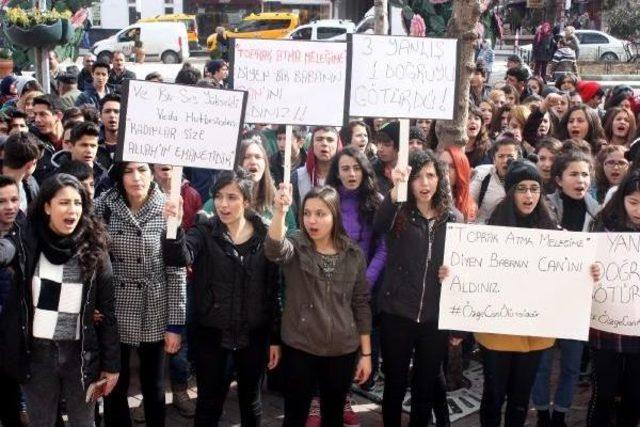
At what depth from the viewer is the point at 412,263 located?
170 inches

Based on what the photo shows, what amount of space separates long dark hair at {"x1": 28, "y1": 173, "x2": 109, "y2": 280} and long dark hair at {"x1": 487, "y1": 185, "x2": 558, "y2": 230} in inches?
84.5

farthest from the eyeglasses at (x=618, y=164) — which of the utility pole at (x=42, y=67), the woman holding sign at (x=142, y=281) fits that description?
the utility pole at (x=42, y=67)

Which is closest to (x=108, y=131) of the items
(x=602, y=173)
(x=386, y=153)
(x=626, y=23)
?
(x=386, y=153)

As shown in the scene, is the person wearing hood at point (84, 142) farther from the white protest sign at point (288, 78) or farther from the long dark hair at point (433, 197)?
the long dark hair at point (433, 197)

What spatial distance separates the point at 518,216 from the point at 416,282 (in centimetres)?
69

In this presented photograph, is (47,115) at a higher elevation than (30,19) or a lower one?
lower

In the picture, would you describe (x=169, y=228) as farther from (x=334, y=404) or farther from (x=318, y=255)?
(x=334, y=404)

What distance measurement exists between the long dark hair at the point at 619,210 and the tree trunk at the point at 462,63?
1.98 metres

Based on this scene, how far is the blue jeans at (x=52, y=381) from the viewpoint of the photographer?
12.6 feet

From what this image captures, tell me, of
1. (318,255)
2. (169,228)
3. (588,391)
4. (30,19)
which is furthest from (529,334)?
(30,19)

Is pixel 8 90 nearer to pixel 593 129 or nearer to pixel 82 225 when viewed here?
pixel 82 225

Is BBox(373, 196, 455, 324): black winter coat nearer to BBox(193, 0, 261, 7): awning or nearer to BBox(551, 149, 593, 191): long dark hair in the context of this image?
BBox(551, 149, 593, 191): long dark hair

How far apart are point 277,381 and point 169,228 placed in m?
1.83

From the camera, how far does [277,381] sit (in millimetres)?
5355
